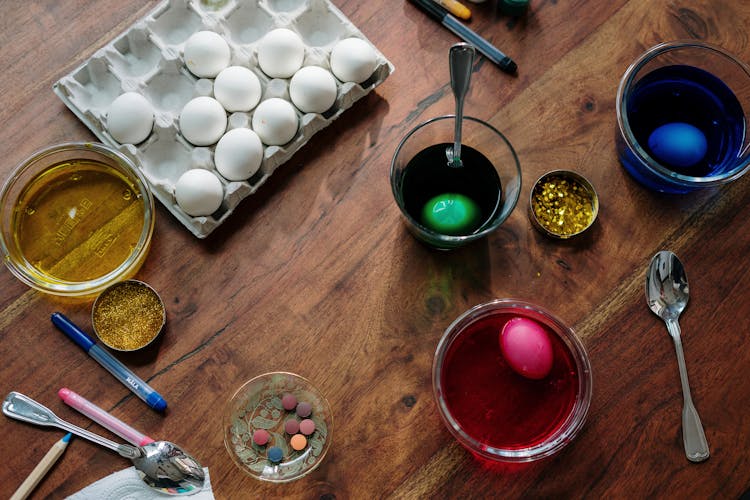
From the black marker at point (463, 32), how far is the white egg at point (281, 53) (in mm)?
192

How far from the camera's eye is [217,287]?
992 mm

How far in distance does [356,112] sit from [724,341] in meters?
0.61

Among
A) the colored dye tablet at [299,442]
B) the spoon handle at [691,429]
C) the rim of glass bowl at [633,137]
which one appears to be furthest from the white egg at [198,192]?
the spoon handle at [691,429]

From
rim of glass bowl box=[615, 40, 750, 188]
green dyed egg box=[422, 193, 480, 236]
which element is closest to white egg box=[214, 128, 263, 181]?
green dyed egg box=[422, 193, 480, 236]

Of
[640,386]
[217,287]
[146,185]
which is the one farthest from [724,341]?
[146,185]

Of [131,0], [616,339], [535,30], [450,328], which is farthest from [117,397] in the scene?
[535,30]

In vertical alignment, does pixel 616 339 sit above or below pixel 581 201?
below

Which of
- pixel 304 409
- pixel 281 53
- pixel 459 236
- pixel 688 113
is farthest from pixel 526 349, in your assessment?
pixel 281 53

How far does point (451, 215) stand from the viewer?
3.08ft

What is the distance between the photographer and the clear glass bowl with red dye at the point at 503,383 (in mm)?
943

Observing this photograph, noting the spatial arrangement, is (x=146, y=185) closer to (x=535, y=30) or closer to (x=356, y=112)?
(x=356, y=112)

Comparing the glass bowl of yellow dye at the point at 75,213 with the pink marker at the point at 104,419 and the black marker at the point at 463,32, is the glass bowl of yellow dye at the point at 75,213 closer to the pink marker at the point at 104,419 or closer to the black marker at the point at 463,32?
the pink marker at the point at 104,419

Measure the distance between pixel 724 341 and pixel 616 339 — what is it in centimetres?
15

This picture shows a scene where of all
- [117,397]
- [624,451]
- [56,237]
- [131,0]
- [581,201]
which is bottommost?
[624,451]
